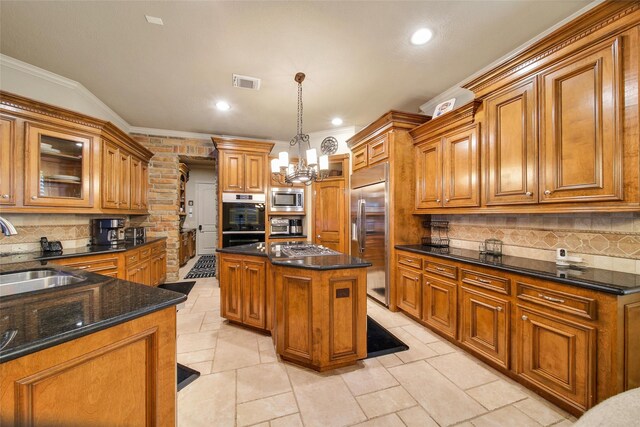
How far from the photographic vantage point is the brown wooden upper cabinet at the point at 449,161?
100 inches

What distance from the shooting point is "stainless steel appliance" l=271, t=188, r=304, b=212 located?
467cm

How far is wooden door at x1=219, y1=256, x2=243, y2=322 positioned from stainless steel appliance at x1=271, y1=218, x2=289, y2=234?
6.36 ft

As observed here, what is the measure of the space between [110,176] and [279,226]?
2.60 metres

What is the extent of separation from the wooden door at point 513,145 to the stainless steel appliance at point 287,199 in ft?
10.4

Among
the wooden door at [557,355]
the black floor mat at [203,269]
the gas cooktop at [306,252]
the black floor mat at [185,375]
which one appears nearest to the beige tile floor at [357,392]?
the black floor mat at [185,375]

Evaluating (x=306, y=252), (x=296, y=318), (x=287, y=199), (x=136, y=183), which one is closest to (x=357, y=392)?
(x=296, y=318)

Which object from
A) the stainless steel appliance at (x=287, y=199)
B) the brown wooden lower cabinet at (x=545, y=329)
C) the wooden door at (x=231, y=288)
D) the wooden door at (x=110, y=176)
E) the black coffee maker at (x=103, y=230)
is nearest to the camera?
the brown wooden lower cabinet at (x=545, y=329)

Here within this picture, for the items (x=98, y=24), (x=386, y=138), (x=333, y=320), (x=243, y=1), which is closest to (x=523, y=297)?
(x=333, y=320)

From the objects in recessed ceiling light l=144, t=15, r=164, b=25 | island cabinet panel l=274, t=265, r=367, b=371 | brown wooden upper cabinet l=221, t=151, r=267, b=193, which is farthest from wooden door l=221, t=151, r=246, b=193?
island cabinet panel l=274, t=265, r=367, b=371

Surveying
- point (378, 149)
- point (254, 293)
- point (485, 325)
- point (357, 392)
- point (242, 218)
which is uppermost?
point (378, 149)

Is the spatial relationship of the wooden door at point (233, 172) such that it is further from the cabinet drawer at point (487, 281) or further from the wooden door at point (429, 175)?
the cabinet drawer at point (487, 281)

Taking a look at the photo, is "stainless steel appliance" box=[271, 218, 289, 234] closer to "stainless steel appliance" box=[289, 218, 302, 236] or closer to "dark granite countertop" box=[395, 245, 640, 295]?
"stainless steel appliance" box=[289, 218, 302, 236]

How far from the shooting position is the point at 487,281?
2.09 metres

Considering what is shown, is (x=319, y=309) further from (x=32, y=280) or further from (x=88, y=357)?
(x=32, y=280)
